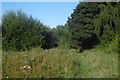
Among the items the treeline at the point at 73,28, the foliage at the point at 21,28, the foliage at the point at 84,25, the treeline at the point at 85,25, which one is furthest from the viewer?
the foliage at the point at 84,25

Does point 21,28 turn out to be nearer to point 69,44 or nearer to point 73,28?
point 73,28

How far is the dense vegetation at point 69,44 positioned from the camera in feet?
32.1

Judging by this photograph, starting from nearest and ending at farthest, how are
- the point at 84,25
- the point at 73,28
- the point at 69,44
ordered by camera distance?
1. the point at 84,25
2. the point at 73,28
3. the point at 69,44

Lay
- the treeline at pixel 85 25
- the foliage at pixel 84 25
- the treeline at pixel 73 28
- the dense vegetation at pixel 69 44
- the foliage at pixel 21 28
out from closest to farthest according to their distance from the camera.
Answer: the dense vegetation at pixel 69 44, the treeline at pixel 73 28, the foliage at pixel 21 28, the treeline at pixel 85 25, the foliage at pixel 84 25

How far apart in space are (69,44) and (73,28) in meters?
1.73

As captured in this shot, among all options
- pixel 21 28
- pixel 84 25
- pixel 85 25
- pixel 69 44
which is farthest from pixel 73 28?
pixel 21 28

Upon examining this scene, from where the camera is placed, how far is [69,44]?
25625mm

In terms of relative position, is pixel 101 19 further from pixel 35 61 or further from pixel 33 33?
pixel 35 61

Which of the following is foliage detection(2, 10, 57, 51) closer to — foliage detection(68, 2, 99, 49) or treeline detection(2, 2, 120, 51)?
treeline detection(2, 2, 120, 51)

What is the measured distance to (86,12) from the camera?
2408cm

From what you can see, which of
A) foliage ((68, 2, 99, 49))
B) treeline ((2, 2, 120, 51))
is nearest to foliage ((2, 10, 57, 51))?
treeline ((2, 2, 120, 51))

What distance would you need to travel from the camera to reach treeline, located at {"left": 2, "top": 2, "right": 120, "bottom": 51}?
19186 millimetres

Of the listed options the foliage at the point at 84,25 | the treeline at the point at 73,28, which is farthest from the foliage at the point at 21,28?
the foliage at the point at 84,25

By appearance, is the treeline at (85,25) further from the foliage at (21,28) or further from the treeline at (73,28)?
the foliage at (21,28)
